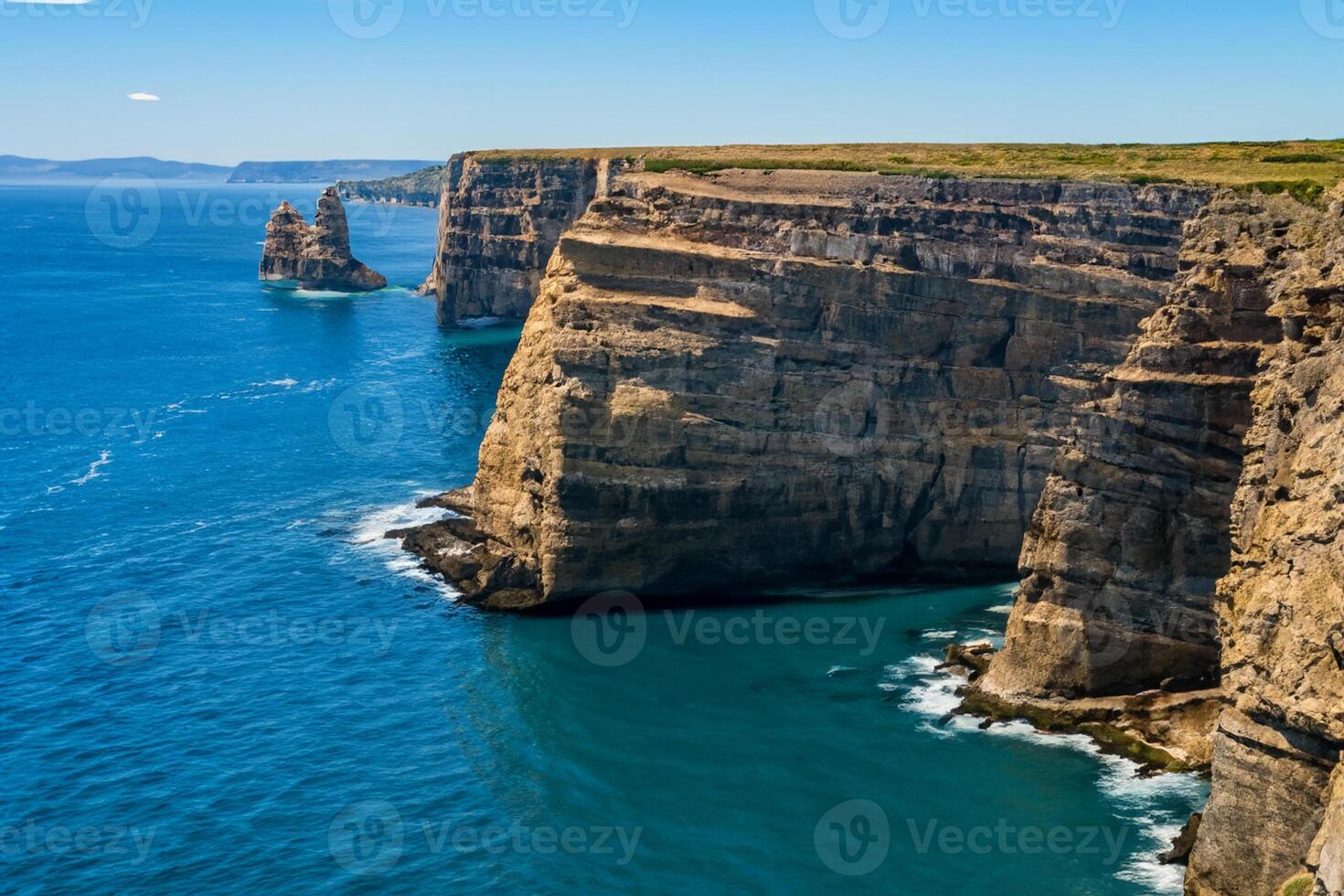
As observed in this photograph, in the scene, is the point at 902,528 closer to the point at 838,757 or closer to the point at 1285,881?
the point at 838,757

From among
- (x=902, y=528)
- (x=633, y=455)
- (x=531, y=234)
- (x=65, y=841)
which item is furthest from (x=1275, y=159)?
(x=531, y=234)

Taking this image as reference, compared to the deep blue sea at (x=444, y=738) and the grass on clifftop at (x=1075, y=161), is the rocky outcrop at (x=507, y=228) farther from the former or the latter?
the deep blue sea at (x=444, y=738)

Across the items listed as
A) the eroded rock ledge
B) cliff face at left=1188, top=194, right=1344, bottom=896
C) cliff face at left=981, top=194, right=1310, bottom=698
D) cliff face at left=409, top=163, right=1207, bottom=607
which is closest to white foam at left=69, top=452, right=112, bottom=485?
cliff face at left=409, top=163, right=1207, bottom=607

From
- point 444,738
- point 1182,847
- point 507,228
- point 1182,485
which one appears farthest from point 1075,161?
point 507,228

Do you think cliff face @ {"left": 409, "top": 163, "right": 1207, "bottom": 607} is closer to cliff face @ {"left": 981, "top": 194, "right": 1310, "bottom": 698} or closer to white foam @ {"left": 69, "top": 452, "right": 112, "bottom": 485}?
cliff face @ {"left": 981, "top": 194, "right": 1310, "bottom": 698}

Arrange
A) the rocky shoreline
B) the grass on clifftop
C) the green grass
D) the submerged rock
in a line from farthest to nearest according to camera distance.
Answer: the grass on clifftop, the rocky shoreline, the submerged rock, the green grass

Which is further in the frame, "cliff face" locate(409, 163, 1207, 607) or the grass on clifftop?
the grass on clifftop

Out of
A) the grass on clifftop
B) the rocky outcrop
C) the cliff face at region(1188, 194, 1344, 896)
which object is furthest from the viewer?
the rocky outcrop
